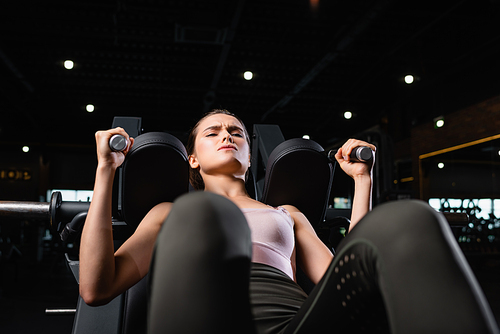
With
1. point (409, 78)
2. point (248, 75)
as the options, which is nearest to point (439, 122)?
point (409, 78)

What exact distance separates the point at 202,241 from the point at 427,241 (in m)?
0.36

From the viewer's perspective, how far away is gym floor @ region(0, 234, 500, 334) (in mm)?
3049

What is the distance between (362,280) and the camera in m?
0.69

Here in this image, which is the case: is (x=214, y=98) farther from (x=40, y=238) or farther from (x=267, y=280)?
(x=267, y=280)

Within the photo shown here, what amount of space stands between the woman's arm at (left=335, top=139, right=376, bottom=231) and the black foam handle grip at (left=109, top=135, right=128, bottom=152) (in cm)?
67

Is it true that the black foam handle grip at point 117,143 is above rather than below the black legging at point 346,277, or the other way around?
above

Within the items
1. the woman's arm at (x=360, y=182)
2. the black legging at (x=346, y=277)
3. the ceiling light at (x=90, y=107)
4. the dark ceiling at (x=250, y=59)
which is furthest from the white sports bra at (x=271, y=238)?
the ceiling light at (x=90, y=107)

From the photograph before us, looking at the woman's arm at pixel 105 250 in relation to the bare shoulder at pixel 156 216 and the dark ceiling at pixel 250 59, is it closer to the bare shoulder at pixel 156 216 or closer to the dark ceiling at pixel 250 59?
the bare shoulder at pixel 156 216

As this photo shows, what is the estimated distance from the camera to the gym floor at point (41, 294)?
3.05m

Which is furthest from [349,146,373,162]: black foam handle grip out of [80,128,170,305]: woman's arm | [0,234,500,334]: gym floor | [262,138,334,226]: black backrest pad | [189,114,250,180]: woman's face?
[0,234,500,334]: gym floor

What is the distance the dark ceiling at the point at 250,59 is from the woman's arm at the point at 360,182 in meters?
3.37

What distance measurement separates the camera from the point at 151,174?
1104 millimetres

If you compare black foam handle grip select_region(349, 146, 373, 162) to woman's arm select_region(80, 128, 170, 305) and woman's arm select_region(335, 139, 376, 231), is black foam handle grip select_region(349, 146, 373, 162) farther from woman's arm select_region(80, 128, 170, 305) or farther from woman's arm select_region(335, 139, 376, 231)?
woman's arm select_region(80, 128, 170, 305)

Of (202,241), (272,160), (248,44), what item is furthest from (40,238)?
(202,241)
